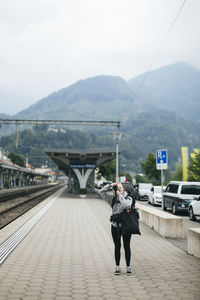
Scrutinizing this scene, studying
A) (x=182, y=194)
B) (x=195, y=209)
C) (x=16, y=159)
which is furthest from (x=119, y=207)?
(x=16, y=159)

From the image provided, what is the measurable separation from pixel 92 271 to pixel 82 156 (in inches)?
1238

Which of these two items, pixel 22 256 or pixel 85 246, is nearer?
pixel 22 256

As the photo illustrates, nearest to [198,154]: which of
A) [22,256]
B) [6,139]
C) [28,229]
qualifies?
[28,229]

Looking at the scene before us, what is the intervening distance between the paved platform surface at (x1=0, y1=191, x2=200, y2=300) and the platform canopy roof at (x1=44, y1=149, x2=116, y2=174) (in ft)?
88.2

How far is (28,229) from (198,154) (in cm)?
5120

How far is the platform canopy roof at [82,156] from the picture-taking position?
3697 cm

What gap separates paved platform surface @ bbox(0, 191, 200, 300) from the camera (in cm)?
502

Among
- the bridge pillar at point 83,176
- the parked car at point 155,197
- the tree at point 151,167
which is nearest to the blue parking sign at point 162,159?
the parked car at point 155,197

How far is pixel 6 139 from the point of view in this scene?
137375mm

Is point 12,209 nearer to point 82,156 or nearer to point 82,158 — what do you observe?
point 82,156

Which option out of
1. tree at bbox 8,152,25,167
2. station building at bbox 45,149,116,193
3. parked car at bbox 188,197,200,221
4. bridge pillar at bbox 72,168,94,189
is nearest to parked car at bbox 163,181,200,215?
parked car at bbox 188,197,200,221

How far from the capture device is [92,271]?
6.32 metres

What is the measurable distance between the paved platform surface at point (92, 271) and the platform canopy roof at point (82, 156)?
88.2 feet

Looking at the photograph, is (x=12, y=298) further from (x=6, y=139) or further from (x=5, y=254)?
(x=6, y=139)
